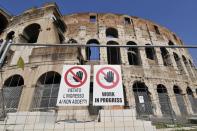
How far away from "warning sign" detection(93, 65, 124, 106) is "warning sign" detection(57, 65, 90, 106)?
1.19 ft

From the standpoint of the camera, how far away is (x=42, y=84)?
1366 cm

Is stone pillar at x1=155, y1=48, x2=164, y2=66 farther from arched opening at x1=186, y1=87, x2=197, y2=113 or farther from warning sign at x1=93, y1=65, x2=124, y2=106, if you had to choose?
warning sign at x1=93, y1=65, x2=124, y2=106

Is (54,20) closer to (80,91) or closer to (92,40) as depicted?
(92,40)

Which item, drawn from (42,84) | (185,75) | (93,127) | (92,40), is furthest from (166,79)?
(93,127)

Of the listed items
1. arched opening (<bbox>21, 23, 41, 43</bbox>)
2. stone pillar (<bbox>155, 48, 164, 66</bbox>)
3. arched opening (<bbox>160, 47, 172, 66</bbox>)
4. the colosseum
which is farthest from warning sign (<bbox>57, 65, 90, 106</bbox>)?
arched opening (<bbox>160, 47, 172, 66</bbox>)

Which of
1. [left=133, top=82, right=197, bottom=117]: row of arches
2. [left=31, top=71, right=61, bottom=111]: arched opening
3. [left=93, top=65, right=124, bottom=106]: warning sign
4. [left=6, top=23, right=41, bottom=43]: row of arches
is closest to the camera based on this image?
[left=93, top=65, right=124, bottom=106]: warning sign

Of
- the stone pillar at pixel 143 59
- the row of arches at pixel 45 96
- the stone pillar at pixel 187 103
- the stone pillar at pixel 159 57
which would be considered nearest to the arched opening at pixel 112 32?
the stone pillar at pixel 143 59

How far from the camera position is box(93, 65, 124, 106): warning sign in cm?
689

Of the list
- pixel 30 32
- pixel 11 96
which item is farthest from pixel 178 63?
pixel 11 96

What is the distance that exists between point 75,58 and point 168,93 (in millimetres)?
12060

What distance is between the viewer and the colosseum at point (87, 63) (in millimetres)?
8602

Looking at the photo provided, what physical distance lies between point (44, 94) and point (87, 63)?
6679 millimetres

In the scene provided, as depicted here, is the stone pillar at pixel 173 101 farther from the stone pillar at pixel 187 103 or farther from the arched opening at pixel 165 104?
the stone pillar at pixel 187 103

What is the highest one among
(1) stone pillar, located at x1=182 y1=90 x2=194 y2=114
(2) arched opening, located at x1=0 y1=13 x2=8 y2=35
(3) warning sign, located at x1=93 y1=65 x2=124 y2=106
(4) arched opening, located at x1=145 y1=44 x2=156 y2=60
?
(2) arched opening, located at x1=0 y1=13 x2=8 y2=35
